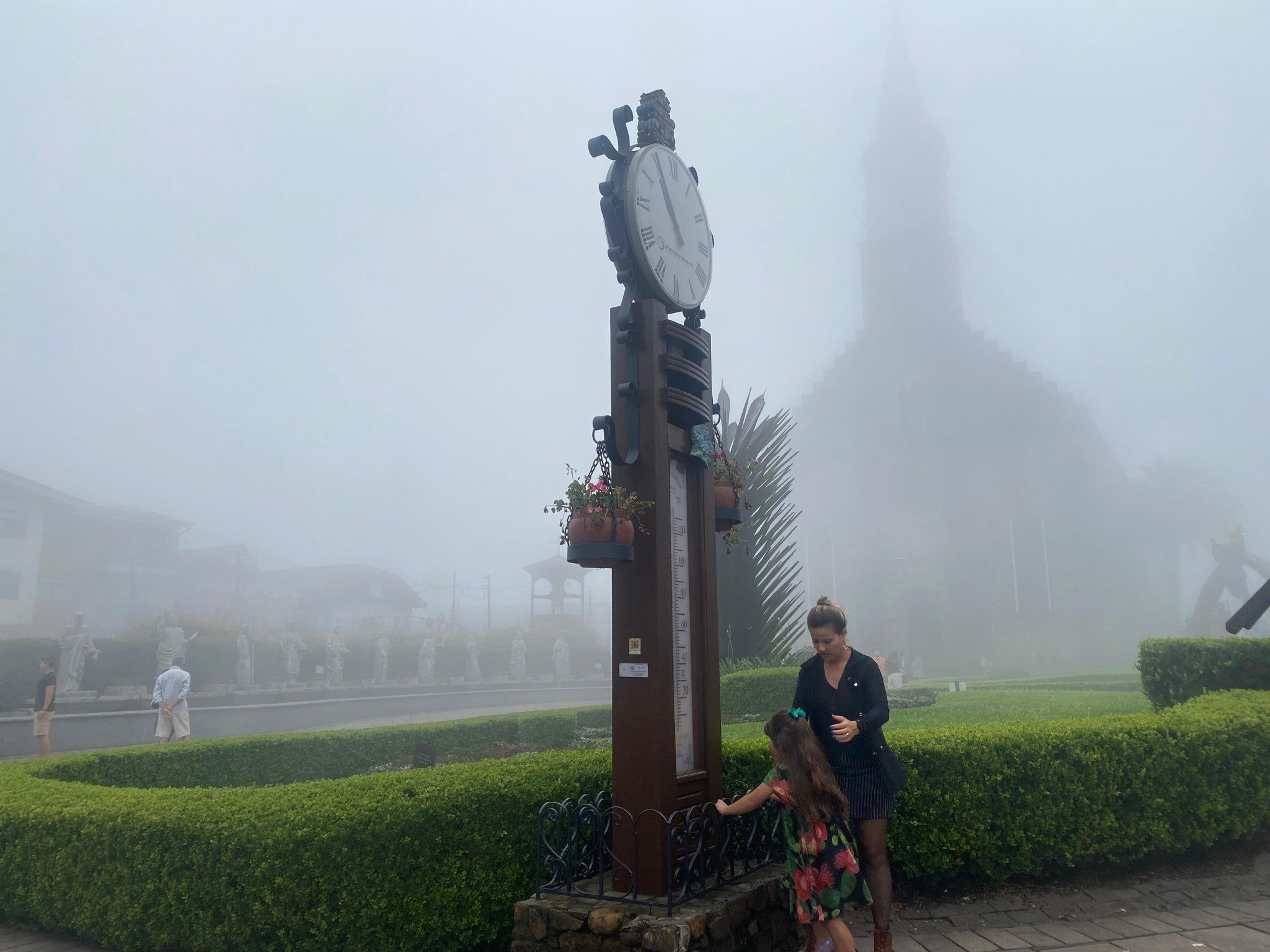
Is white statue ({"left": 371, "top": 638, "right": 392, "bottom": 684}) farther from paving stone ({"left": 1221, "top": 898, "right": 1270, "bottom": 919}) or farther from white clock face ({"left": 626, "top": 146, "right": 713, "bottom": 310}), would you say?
paving stone ({"left": 1221, "top": 898, "right": 1270, "bottom": 919})

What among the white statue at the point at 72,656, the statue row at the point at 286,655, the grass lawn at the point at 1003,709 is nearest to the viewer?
the grass lawn at the point at 1003,709

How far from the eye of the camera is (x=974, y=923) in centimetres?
466

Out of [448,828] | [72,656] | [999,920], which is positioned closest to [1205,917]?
[999,920]

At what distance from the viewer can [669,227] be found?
468 cm

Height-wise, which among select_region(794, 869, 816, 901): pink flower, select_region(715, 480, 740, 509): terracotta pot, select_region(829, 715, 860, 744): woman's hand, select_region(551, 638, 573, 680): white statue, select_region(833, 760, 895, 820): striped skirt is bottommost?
select_region(551, 638, 573, 680): white statue

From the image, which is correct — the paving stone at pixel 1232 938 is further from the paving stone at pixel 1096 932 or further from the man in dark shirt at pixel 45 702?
the man in dark shirt at pixel 45 702

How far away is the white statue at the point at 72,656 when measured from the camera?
20250 mm

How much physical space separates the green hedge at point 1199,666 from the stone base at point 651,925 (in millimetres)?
6290

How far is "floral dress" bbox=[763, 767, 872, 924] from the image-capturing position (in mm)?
3461

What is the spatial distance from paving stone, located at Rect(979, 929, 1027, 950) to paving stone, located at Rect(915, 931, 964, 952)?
0.71 ft

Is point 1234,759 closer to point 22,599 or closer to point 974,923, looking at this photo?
point 974,923

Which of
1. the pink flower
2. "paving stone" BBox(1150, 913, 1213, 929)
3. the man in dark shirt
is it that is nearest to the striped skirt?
the pink flower

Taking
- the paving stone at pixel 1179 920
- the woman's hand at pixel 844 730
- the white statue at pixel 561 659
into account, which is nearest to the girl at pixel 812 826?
the woman's hand at pixel 844 730

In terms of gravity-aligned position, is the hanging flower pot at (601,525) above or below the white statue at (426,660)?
above
